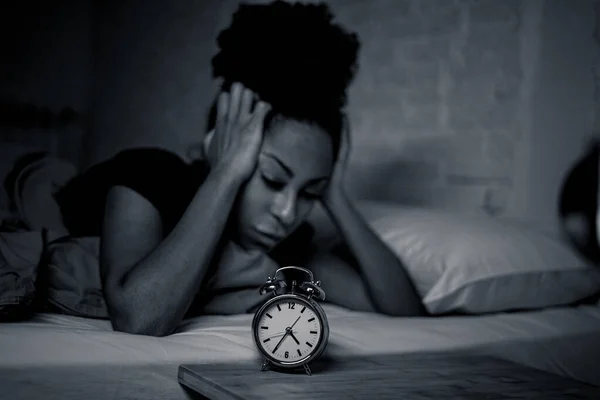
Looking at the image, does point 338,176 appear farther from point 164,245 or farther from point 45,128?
point 45,128

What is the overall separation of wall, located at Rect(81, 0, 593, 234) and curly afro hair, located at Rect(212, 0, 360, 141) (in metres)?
0.63

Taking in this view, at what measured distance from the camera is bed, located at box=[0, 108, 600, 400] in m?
1.05

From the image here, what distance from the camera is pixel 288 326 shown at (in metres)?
1.09

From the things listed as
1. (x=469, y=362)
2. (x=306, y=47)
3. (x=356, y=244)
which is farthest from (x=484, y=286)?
(x=306, y=47)

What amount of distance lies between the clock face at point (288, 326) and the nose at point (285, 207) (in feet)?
1.13

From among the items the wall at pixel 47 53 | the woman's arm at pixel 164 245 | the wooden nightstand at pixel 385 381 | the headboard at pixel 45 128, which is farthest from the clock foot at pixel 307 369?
the wall at pixel 47 53

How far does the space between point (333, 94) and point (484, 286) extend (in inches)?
20.1

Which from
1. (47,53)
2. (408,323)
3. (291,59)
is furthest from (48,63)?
(408,323)

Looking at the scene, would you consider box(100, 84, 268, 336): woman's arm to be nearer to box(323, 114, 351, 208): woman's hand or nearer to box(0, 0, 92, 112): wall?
box(323, 114, 351, 208): woman's hand

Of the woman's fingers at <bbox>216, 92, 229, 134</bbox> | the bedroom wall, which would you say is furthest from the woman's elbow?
the bedroom wall

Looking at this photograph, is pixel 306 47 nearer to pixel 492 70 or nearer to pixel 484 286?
pixel 484 286

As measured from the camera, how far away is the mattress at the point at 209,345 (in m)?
1.03

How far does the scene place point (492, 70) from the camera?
209 centimetres

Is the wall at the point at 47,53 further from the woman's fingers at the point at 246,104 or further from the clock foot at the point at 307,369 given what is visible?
the clock foot at the point at 307,369
